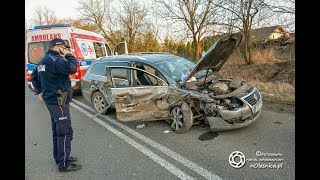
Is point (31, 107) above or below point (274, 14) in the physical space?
below

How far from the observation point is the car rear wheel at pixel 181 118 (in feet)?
13.2

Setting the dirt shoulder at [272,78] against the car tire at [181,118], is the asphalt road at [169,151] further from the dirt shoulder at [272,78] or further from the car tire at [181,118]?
the dirt shoulder at [272,78]

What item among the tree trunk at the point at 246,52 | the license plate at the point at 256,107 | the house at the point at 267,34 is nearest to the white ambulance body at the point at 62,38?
the license plate at the point at 256,107

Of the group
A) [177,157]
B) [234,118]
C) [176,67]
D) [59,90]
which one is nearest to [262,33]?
[176,67]

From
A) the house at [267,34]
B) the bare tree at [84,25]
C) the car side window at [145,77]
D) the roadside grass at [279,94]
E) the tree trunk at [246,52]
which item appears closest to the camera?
the car side window at [145,77]

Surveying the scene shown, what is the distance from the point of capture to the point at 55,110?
119 inches

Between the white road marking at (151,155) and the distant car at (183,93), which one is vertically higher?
the distant car at (183,93)

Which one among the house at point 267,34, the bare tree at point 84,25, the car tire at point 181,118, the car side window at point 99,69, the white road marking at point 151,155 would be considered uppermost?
the bare tree at point 84,25

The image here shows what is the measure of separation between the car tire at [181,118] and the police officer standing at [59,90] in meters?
1.77

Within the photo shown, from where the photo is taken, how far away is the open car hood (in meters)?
3.97
